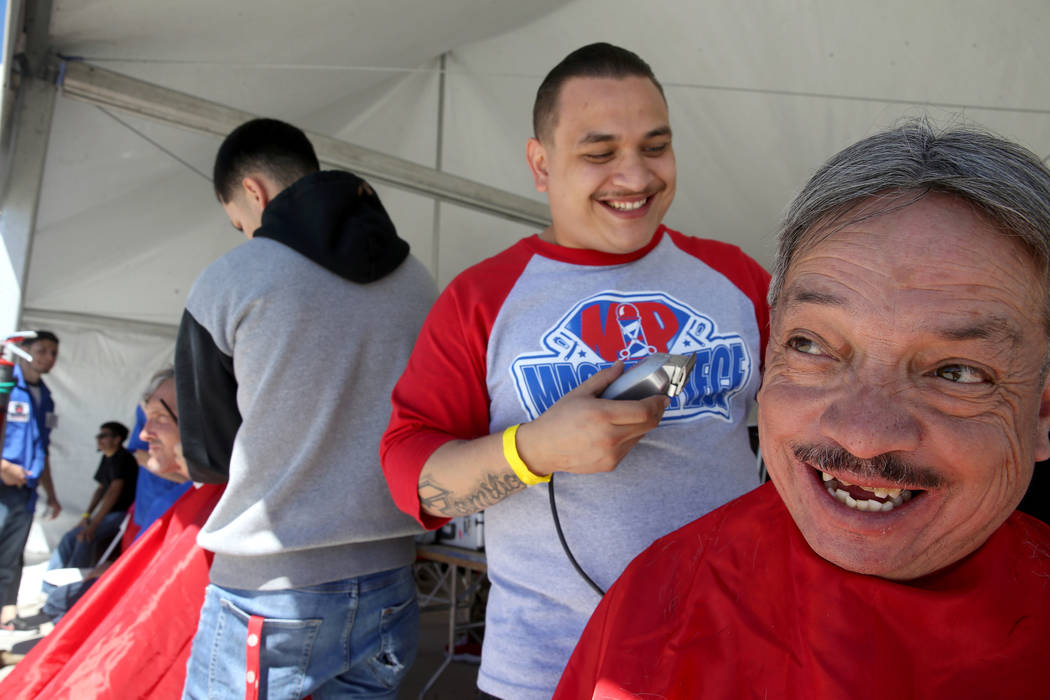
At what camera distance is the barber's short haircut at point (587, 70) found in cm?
152

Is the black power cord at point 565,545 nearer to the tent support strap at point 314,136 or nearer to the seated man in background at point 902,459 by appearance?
the seated man in background at point 902,459

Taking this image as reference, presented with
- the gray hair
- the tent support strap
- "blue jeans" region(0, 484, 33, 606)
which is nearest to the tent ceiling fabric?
the tent support strap

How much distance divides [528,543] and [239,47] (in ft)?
11.1

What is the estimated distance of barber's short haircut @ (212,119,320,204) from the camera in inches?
83.7

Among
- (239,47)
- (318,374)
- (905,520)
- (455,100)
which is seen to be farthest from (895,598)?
(455,100)

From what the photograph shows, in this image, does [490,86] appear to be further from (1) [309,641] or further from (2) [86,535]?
(2) [86,535]

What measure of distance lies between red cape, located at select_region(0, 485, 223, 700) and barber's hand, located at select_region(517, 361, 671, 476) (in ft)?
4.32

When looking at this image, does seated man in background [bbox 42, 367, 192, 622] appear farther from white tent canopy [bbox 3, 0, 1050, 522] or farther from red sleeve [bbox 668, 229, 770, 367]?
red sleeve [bbox 668, 229, 770, 367]

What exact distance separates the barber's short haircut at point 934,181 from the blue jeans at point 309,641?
4.34 feet

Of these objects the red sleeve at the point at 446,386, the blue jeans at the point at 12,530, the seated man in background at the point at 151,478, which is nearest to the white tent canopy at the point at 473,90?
the red sleeve at the point at 446,386

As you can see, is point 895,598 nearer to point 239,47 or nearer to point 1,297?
point 1,297

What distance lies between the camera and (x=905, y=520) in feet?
2.81

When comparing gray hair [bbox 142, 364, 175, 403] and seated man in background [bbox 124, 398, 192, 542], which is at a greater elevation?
gray hair [bbox 142, 364, 175, 403]

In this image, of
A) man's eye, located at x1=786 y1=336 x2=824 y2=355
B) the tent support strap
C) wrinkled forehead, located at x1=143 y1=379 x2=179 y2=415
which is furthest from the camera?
the tent support strap
